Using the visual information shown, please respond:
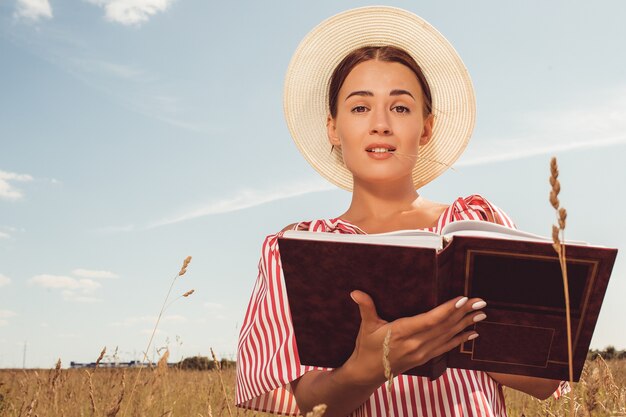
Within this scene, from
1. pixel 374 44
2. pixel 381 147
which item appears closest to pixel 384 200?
pixel 381 147

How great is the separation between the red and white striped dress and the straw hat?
2.63 ft

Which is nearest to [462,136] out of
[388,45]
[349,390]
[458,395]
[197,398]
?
[388,45]

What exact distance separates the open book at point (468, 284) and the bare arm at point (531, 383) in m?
0.42

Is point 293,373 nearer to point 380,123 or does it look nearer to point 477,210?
point 477,210

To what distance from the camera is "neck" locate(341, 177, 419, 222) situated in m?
2.89

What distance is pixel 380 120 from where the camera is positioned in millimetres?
2807

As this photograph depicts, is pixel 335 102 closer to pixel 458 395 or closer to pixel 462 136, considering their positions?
pixel 462 136

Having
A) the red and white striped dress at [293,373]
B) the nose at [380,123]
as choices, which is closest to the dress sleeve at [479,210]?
the red and white striped dress at [293,373]

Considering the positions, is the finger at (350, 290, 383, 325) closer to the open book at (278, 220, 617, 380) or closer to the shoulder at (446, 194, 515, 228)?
the open book at (278, 220, 617, 380)

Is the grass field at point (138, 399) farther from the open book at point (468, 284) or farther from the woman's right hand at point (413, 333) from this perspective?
the woman's right hand at point (413, 333)

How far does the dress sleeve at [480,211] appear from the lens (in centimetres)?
264

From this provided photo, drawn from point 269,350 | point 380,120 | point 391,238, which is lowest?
point 269,350

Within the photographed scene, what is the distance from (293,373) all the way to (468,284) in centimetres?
98

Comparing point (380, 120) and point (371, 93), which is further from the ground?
point (371, 93)
